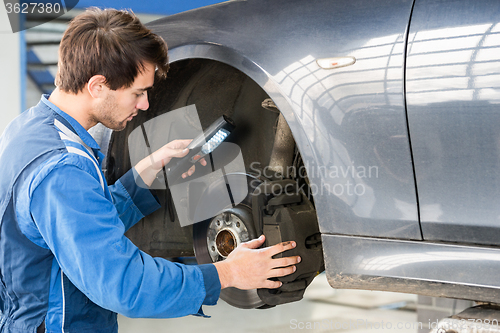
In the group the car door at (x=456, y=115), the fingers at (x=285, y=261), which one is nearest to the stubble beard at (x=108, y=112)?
the fingers at (x=285, y=261)

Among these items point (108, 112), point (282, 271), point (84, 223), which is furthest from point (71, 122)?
point (282, 271)

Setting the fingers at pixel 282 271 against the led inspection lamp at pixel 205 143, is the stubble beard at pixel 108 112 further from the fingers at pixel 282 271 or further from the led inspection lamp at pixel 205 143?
the fingers at pixel 282 271

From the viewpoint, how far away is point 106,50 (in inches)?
40.0

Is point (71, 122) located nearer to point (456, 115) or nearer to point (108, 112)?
point (108, 112)

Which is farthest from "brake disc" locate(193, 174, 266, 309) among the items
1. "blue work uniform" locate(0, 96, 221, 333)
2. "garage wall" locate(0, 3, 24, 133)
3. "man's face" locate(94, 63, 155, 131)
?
"garage wall" locate(0, 3, 24, 133)

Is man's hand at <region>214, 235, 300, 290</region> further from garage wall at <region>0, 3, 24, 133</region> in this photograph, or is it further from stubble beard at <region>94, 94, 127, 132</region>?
garage wall at <region>0, 3, 24, 133</region>

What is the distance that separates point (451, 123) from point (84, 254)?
2.62 feet

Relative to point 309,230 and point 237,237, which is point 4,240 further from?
point 309,230

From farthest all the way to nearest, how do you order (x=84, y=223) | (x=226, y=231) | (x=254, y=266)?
(x=226, y=231), (x=254, y=266), (x=84, y=223)

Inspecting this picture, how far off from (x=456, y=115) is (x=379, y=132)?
0.16 m

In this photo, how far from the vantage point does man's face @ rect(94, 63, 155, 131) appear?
1.08 metres

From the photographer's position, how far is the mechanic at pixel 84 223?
907mm

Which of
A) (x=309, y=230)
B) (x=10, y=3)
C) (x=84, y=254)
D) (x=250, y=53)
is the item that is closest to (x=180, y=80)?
(x=250, y=53)

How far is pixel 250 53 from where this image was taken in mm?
1150
